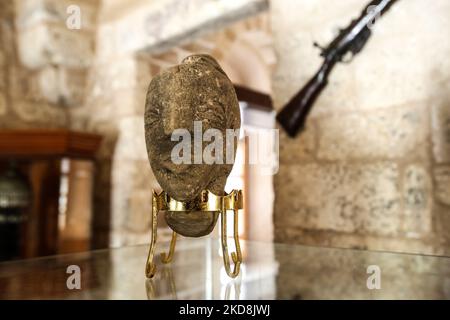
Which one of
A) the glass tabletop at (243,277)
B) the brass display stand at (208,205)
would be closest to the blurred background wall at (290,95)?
the glass tabletop at (243,277)

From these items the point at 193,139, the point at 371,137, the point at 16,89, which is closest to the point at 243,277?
the point at 193,139

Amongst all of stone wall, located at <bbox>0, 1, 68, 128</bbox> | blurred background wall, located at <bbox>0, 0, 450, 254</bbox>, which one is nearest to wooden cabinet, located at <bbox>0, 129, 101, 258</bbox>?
blurred background wall, located at <bbox>0, 0, 450, 254</bbox>

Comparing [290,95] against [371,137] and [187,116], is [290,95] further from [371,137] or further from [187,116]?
[187,116]

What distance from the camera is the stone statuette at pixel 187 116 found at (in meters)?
0.60

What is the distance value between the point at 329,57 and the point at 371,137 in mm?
318

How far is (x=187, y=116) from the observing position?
60 centimetres

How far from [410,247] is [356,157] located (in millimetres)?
324

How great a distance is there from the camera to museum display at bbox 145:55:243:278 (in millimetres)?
601

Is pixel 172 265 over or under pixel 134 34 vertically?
under

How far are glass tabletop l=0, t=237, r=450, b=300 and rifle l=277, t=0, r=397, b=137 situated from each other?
53cm

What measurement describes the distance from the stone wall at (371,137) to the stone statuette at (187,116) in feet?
2.31
